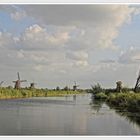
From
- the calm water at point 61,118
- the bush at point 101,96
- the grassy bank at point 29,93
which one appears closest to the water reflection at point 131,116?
the calm water at point 61,118

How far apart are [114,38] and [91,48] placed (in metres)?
0.21

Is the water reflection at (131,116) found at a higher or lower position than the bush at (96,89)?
lower

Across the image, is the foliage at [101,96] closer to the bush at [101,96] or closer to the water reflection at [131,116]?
the bush at [101,96]

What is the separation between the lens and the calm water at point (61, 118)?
3869mm

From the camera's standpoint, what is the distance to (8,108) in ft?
13.3

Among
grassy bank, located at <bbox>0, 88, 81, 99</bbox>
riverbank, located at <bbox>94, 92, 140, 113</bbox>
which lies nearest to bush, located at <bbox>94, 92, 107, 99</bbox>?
riverbank, located at <bbox>94, 92, 140, 113</bbox>

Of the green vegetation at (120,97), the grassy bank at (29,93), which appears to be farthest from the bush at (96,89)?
the grassy bank at (29,93)

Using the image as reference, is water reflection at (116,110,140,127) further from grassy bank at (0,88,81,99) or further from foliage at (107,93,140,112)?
grassy bank at (0,88,81,99)

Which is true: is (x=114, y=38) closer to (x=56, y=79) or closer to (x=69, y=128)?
(x=56, y=79)

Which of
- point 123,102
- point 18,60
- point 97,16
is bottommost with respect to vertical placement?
point 123,102

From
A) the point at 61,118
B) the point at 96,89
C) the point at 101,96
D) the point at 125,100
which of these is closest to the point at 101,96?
the point at 101,96

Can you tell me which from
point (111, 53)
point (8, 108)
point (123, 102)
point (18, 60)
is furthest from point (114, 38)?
point (8, 108)

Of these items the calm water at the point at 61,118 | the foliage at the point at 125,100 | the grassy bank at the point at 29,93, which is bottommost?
the calm water at the point at 61,118

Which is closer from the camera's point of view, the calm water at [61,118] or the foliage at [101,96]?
the calm water at [61,118]
